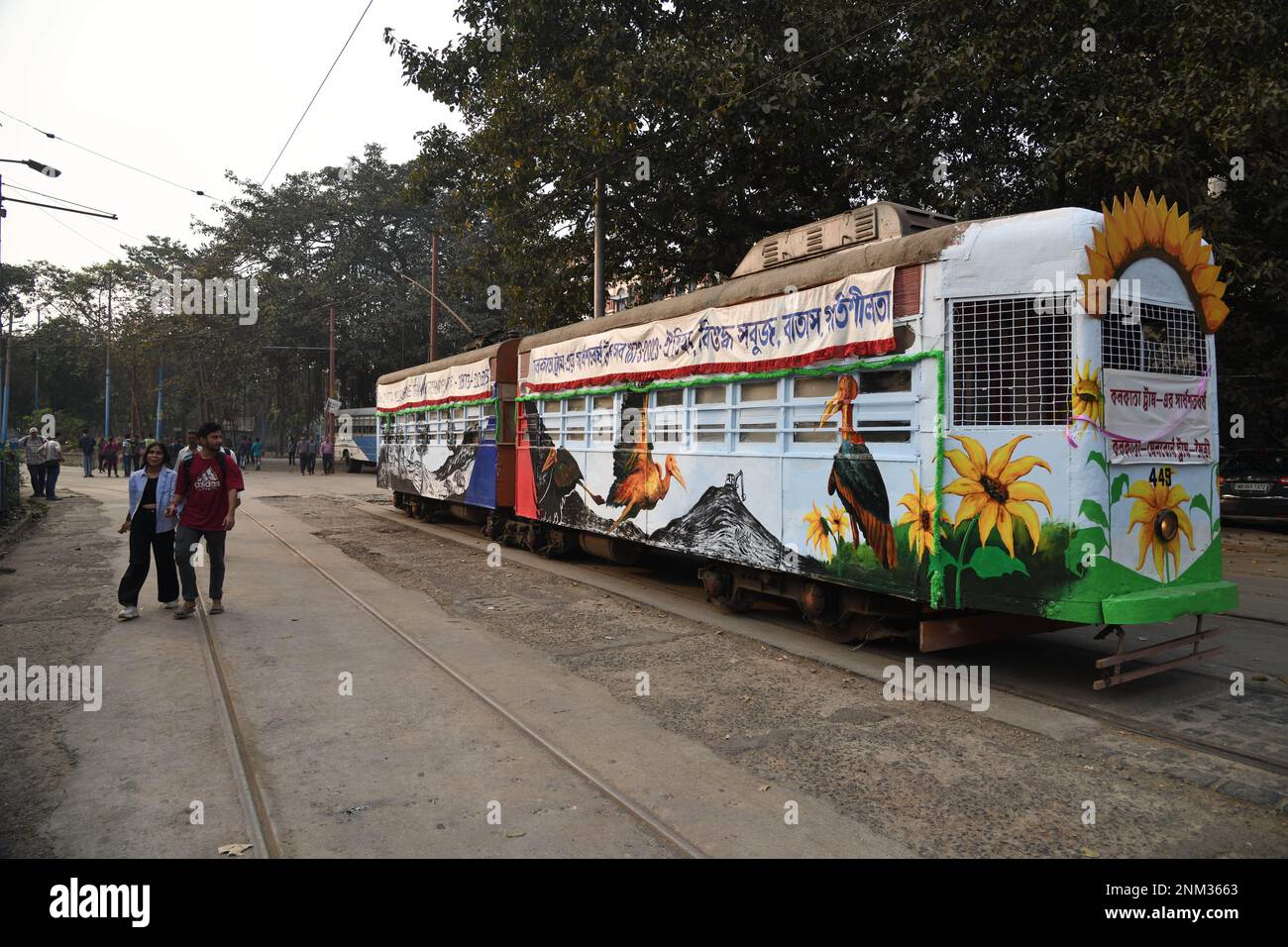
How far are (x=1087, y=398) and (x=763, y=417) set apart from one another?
2942 mm

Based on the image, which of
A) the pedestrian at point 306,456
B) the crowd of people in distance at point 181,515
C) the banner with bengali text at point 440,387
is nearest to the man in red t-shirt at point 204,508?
the crowd of people in distance at point 181,515

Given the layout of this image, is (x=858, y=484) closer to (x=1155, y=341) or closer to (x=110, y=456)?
(x=1155, y=341)

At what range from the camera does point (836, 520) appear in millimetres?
7031

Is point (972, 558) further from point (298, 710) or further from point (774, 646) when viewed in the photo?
point (298, 710)

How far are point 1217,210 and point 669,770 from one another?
13430 millimetres

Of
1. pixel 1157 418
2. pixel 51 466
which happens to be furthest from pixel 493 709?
pixel 51 466

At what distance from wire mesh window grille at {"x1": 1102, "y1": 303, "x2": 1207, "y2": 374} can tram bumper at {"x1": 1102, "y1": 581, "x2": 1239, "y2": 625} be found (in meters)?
1.54

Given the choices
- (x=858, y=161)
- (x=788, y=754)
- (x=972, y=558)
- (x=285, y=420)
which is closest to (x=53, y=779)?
(x=788, y=754)

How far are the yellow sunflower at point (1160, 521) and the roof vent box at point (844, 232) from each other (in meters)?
2.71

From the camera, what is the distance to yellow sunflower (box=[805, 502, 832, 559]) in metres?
7.12

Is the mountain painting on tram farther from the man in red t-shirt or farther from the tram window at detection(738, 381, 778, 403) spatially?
the tram window at detection(738, 381, 778, 403)

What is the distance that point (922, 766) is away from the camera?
4.66 meters

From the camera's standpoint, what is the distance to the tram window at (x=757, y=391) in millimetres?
7816

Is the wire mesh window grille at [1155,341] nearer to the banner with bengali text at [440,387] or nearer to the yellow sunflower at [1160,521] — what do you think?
the yellow sunflower at [1160,521]
